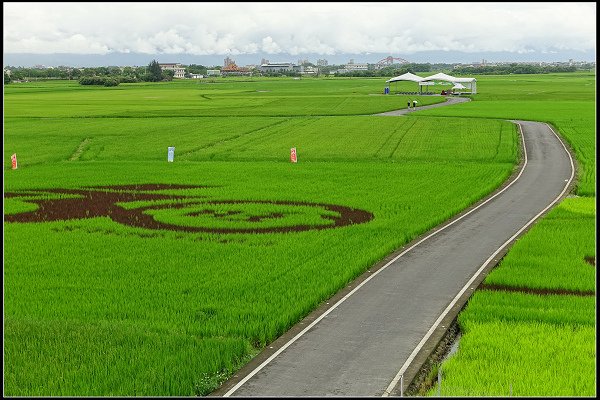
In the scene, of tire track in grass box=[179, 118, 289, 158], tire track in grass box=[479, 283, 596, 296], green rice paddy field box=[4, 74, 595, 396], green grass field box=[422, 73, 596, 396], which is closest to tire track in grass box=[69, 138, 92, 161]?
green rice paddy field box=[4, 74, 595, 396]

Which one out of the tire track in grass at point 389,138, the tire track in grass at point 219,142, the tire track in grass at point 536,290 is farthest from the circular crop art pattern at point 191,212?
the tire track in grass at point 389,138

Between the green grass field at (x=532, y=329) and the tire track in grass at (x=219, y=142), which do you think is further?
the tire track in grass at (x=219, y=142)

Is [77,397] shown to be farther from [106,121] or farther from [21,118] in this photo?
[21,118]

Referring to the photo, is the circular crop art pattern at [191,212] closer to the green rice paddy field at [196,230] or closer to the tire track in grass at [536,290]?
the green rice paddy field at [196,230]

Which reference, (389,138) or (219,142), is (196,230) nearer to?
(219,142)

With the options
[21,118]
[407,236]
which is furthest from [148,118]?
[407,236]

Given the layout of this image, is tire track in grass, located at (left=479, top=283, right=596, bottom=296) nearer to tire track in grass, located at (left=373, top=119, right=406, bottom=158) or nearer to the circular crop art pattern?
the circular crop art pattern
